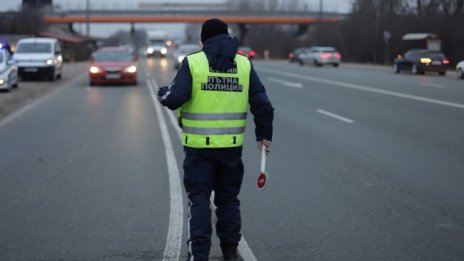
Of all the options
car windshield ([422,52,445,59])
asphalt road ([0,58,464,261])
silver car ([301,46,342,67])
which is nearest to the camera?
asphalt road ([0,58,464,261])

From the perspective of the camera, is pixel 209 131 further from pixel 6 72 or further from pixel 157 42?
pixel 157 42

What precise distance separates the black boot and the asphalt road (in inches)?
8.5

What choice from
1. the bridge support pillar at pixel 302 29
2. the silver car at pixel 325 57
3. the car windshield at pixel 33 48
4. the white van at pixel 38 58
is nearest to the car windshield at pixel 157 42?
the bridge support pillar at pixel 302 29

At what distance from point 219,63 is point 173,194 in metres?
3.16

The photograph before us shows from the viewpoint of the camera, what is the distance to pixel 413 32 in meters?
53.3

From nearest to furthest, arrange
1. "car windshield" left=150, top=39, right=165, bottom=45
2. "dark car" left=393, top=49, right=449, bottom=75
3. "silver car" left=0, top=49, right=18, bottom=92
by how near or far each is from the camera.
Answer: "silver car" left=0, top=49, right=18, bottom=92 < "dark car" left=393, top=49, right=449, bottom=75 < "car windshield" left=150, top=39, right=165, bottom=45

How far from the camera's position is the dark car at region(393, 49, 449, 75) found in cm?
3625

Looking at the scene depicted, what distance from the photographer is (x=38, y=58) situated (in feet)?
94.9

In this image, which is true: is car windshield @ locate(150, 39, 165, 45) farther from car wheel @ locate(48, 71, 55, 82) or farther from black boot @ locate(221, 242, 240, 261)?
black boot @ locate(221, 242, 240, 261)

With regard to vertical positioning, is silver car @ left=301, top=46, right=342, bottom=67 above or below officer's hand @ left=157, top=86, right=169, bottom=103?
above

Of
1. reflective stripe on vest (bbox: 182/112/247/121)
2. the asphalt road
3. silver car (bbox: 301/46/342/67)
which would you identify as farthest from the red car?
silver car (bbox: 301/46/342/67)

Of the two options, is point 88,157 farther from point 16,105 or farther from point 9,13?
point 9,13

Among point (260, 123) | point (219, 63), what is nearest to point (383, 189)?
point (260, 123)

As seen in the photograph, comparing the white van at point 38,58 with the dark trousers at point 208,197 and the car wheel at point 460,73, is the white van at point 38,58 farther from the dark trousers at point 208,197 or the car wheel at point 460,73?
the dark trousers at point 208,197
